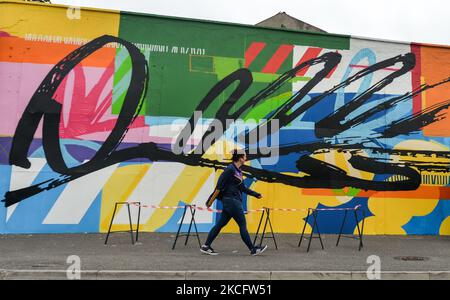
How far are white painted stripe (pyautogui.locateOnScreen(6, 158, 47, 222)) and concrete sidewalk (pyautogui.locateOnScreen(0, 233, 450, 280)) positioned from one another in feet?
2.63

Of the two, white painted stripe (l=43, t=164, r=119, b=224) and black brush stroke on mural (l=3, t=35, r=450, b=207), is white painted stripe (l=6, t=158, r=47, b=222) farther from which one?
white painted stripe (l=43, t=164, r=119, b=224)

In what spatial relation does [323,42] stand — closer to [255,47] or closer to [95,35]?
[255,47]

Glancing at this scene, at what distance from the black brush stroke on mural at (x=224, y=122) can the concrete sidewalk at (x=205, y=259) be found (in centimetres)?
170

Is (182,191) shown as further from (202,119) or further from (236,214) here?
(236,214)

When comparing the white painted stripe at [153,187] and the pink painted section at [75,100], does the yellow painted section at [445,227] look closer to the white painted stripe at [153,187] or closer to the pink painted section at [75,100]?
the white painted stripe at [153,187]

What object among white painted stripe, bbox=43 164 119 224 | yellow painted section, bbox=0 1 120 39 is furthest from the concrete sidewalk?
yellow painted section, bbox=0 1 120 39

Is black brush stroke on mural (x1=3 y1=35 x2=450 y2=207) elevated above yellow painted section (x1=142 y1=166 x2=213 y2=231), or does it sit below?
above

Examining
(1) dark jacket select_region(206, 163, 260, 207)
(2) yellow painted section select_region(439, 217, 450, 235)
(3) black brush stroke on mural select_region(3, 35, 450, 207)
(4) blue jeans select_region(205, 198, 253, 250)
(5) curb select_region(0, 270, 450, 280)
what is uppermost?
(3) black brush stroke on mural select_region(3, 35, 450, 207)

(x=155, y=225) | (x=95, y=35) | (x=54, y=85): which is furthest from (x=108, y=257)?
(x=95, y=35)

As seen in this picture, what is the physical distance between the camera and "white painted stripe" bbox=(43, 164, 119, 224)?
424 inches

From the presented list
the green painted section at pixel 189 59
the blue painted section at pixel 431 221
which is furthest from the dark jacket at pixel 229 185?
the blue painted section at pixel 431 221

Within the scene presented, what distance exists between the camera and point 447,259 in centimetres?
866

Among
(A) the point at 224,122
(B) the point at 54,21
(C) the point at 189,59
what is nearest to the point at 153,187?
(A) the point at 224,122

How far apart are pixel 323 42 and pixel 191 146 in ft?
16.0
